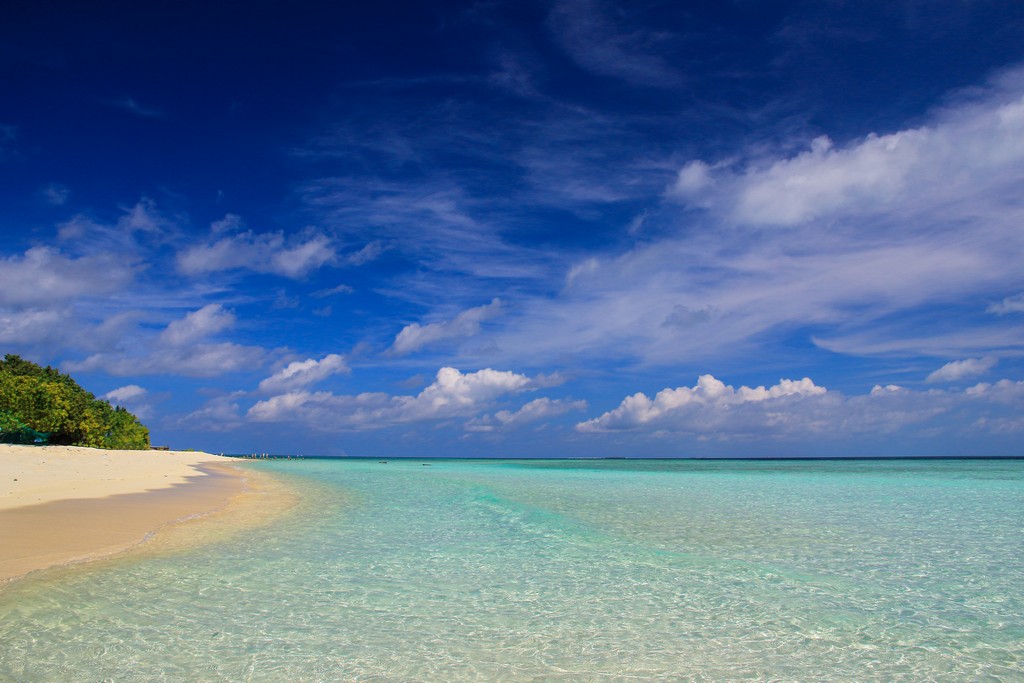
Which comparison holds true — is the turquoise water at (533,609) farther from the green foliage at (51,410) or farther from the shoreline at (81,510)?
the green foliage at (51,410)

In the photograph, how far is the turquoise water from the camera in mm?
6363

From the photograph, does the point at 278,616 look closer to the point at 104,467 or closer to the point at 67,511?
the point at 67,511

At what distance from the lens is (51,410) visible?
54.6 metres

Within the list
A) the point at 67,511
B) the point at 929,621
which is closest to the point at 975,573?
the point at 929,621

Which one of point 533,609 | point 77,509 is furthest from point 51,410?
point 533,609

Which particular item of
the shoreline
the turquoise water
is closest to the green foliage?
the shoreline

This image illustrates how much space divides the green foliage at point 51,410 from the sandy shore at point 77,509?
27.1 metres

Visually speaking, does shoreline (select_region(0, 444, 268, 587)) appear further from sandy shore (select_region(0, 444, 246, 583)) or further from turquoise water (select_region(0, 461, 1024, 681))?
turquoise water (select_region(0, 461, 1024, 681))

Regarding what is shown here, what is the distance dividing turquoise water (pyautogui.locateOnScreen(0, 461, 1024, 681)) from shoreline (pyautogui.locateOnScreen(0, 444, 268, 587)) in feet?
3.84

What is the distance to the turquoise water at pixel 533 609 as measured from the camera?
6.36 meters

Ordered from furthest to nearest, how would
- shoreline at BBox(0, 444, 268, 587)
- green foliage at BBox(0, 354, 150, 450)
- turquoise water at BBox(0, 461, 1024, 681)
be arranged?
green foliage at BBox(0, 354, 150, 450) < shoreline at BBox(0, 444, 268, 587) < turquoise water at BBox(0, 461, 1024, 681)

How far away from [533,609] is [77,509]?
1412 centimetres

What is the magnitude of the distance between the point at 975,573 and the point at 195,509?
1998 cm

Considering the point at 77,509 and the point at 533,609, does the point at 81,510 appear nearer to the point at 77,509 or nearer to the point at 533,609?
the point at 77,509
